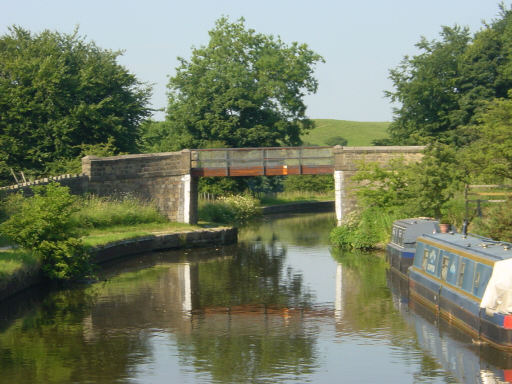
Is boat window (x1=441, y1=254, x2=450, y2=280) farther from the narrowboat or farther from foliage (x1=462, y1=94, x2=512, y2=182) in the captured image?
foliage (x1=462, y1=94, x2=512, y2=182)

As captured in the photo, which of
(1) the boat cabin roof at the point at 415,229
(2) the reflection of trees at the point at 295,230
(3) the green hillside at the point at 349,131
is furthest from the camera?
(3) the green hillside at the point at 349,131

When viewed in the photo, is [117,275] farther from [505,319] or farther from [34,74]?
[34,74]

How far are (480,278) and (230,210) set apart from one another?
3418 cm

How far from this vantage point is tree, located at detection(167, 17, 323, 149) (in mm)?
59562

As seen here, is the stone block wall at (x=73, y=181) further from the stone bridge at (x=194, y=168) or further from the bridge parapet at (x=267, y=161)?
the bridge parapet at (x=267, y=161)

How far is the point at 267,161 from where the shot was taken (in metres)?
38.1

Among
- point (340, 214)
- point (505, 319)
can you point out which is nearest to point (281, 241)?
point (340, 214)

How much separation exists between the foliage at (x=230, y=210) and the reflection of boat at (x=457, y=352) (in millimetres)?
25836

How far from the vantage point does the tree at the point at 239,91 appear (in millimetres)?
59562

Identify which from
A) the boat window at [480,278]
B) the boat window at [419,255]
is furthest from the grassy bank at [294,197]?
the boat window at [480,278]

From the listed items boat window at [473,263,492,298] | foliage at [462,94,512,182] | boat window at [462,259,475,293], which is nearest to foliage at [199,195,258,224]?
foliage at [462,94,512,182]

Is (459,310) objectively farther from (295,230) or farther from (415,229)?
(295,230)

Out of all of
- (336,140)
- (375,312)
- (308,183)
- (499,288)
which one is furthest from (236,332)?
(336,140)

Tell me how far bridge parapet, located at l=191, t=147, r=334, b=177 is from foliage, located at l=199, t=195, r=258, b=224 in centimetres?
567
